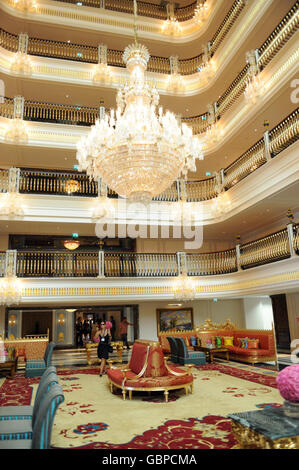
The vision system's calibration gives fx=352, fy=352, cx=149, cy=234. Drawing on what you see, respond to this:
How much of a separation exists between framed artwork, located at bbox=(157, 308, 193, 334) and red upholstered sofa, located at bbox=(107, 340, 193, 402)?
7269 millimetres

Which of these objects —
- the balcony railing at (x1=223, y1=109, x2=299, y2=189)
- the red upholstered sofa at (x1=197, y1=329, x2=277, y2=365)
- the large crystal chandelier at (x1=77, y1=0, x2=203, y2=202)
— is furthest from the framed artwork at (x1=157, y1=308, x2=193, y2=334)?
the large crystal chandelier at (x1=77, y1=0, x2=203, y2=202)

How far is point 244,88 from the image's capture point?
1127cm

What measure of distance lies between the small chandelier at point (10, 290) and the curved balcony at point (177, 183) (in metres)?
2.84

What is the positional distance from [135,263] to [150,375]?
601 cm

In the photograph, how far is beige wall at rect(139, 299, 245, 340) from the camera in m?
14.0

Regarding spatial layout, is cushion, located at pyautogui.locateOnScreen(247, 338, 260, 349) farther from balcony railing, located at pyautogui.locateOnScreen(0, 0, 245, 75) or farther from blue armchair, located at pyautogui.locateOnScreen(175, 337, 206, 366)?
balcony railing, located at pyautogui.locateOnScreen(0, 0, 245, 75)

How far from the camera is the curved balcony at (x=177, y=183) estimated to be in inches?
408

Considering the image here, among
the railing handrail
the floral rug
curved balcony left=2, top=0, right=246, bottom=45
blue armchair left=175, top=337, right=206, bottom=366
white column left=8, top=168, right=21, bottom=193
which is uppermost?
curved balcony left=2, top=0, right=246, bottom=45

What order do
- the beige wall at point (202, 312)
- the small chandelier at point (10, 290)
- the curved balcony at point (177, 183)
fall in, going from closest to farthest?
the small chandelier at point (10, 290) → the curved balcony at point (177, 183) → the beige wall at point (202, 312)

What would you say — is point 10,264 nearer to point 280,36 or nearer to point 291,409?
point 291,409

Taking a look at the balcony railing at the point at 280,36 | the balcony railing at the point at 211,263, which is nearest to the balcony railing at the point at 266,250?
the balcony railing at the point at 211,263

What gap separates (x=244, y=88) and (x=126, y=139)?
7.05m

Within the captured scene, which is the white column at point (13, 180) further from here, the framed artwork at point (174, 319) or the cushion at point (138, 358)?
the framed artwork at point (174, 319)
